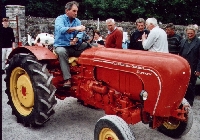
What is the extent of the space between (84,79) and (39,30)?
8.00m

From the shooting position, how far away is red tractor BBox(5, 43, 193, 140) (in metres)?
3.55

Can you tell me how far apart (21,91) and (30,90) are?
0.33 meters

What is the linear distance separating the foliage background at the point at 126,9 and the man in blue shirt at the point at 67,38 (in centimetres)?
1532

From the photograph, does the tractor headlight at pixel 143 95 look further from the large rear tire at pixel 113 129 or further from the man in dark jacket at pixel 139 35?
the man in dark jacket at pixel 139 35

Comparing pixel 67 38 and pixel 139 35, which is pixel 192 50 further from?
pixel 67 38

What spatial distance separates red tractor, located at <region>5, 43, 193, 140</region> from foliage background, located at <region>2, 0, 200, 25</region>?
50.9ft

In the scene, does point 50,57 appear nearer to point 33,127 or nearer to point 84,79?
point 84,79

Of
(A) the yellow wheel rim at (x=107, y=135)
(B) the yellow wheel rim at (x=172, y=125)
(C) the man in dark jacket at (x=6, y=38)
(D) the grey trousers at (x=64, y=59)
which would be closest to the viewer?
(A) the yellow wheel rim at (x=107, y=135)

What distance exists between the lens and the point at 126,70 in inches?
154

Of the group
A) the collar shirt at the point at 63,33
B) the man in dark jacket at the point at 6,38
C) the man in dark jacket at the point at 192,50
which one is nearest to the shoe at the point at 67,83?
the collar shirt at the point at 63,33

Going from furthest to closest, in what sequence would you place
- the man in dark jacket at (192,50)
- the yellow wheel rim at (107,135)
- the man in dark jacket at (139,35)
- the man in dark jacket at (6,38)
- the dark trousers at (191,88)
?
the man in dark jacket at (6,38), the man in dark jacket at (139,35), the dark trousers at (191,88), the man in dark jacket at (192,50), the yellow wheel rim at (107,135)

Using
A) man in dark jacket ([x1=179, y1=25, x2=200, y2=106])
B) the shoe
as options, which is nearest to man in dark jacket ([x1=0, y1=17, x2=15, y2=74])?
the shoe

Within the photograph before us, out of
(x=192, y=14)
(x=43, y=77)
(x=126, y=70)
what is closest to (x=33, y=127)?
(x=43, y=77)

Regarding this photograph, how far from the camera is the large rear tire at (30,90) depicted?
443 centimetres
